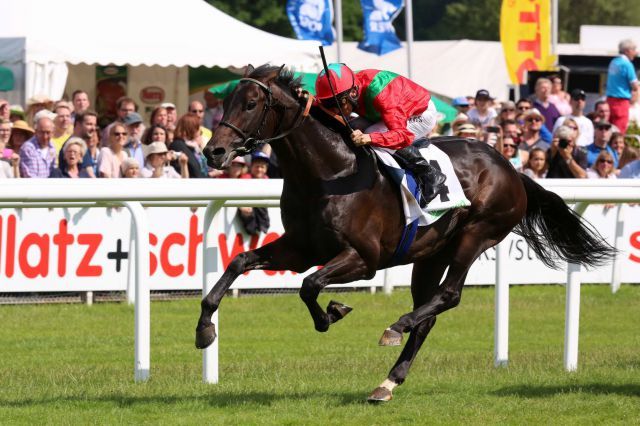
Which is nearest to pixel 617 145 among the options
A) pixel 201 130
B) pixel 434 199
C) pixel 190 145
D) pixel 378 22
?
pixel 201 130

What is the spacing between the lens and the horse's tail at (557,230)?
776 centimetres

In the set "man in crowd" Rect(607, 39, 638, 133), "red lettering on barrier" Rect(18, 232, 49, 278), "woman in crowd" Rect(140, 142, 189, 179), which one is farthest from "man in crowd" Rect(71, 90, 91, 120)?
"man in crowd" Rect(607, 39, 638, 133)

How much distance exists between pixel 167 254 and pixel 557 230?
447 cm

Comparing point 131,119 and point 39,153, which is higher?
point 131,119

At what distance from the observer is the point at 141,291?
6.97 meters

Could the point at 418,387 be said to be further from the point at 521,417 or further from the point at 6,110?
the point at 6,110

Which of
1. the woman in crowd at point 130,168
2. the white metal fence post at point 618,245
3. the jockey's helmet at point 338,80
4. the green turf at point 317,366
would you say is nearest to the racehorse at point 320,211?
the jockey's helmet at point 338,80

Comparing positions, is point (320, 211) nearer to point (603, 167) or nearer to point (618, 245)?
point (618, 245)

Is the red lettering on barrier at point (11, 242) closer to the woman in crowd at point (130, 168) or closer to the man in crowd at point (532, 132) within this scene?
the woman in crowd at point (130, 168)

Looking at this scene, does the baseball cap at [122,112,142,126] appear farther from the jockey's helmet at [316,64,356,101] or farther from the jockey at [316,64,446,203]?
the jockey's helmet at [316,64,356,101]

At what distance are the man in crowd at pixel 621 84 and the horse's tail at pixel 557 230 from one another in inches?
329

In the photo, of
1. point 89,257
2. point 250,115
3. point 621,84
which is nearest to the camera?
point 250,115

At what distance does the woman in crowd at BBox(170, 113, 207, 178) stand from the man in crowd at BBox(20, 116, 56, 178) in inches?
45.4

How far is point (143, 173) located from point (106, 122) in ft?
16.3
